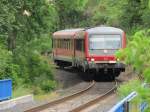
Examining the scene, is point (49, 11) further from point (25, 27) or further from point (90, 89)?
point (90, 89)

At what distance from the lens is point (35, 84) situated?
31812mm

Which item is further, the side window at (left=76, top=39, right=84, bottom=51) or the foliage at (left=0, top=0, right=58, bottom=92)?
Answer: the side window at (left=76, top=39, right=84, bottom=51)

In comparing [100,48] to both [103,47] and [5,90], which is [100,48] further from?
[5,90]

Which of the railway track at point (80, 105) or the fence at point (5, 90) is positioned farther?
the fence at point (5, 90)

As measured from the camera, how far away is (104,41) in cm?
3381

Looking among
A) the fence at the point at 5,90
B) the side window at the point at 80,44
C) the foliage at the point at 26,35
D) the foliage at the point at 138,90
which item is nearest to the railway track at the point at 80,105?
the fence at the point at 5,90

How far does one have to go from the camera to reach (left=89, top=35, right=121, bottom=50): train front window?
1323 inches

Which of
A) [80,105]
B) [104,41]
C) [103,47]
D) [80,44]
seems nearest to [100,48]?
[103,47]

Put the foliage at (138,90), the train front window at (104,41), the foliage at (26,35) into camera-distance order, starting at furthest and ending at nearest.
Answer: the train front window at (104,41)
the foliage at (26,35)
the foliage at (138,90)

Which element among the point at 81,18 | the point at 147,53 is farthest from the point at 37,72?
the point at 81,18

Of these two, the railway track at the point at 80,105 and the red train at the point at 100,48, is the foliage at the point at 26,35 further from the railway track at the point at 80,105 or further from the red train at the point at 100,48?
the railway track at the point at 80,105

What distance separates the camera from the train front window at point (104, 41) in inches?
1323

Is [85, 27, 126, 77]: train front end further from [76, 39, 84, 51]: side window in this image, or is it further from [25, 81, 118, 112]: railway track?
[25, 81, 118, 112]: railway track

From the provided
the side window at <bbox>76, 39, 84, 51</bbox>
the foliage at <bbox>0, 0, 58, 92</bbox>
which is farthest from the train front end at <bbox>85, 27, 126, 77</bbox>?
the foliage at <bbox>0, 0, 58, 92</bbox>
